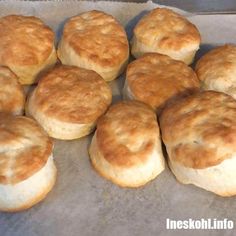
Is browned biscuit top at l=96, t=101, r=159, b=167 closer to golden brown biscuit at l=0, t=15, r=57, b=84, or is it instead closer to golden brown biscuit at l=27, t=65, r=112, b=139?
golden brown biscuit at l=27, t=65, r=112, b=139

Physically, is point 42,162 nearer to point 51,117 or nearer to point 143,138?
point 51,117

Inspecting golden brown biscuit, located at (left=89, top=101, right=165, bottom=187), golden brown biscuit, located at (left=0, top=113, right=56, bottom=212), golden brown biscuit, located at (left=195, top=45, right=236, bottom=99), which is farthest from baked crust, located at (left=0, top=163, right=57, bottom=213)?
golden brown biscuit, located at (left=195, top=45, right=236, bottom=99)

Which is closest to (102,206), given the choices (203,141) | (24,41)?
(203,141)

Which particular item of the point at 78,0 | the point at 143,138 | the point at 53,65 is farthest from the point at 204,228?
the point at 78,0

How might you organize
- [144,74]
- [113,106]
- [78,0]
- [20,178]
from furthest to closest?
[78,0] → [144,74] → [113,106] → [20,178]

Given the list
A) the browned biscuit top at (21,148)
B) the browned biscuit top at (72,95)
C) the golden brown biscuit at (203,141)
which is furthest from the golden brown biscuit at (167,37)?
the browned biscuit top at (21,148)

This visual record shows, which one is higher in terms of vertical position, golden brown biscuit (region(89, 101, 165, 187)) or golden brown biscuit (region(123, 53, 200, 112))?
golden brown biscuit (region(123, 53, 200, 112))
